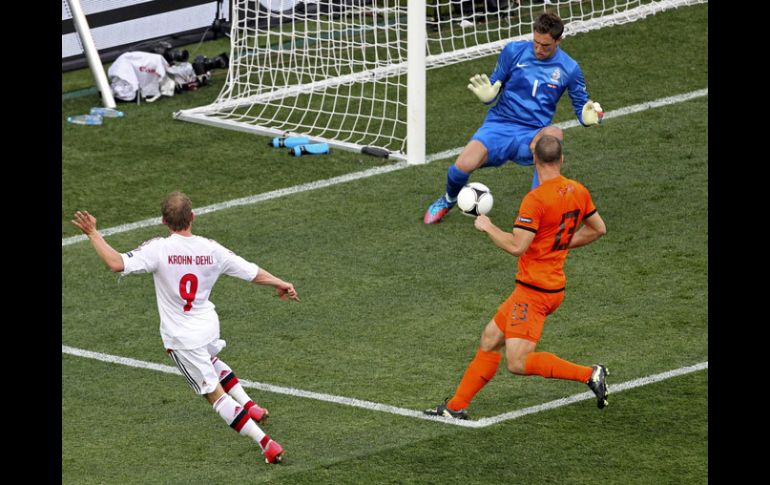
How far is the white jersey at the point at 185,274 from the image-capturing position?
831 centimetres

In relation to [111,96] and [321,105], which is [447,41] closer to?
[321,105]

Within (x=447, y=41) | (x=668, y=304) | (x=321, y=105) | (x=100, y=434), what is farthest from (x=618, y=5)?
(x=100, y=434)

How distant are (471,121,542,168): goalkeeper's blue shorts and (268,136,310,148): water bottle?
3.17 meters

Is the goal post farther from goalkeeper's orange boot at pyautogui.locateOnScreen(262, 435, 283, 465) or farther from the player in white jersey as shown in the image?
goalkeeper's orange boot at pyautogui.locateOnScreen(262, 435, 283, 465)

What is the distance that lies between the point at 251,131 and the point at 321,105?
0.90 meters

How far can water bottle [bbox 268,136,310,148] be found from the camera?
1523cm

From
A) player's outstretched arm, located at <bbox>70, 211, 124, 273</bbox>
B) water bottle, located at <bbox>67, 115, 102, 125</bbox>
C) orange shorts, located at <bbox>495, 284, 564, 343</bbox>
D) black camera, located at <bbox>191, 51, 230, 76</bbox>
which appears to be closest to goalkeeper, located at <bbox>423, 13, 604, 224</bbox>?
orange shorts, located at <bbox>495, 284, 564, 343</bbox>

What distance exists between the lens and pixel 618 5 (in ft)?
60.0

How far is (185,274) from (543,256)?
212cm

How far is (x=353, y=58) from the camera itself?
55.3 feet

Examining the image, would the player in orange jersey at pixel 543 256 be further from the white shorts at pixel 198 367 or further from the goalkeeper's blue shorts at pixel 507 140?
the goalkeeper's blue shorts at pixel 507 140

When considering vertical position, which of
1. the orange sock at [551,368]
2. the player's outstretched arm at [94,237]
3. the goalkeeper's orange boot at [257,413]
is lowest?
the goalkeeper's orange boot at [257,413]

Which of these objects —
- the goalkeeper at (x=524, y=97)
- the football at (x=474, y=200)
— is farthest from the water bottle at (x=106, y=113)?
the football at (x=474, y=200)

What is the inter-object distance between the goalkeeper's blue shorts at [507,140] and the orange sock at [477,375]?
3.75 meters
